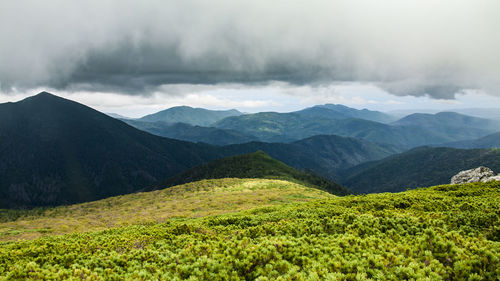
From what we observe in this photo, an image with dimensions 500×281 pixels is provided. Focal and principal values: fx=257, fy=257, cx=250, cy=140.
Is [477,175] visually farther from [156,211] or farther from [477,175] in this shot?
[156,211]

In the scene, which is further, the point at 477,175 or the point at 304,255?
the point at 477,175

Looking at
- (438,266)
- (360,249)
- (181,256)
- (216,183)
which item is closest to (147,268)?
(181,256)

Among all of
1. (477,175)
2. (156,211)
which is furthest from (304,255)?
(477,175)

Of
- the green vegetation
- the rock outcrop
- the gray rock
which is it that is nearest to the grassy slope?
the green vegetation

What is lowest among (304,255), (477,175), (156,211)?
(156,211)

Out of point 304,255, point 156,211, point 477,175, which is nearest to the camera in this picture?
point 304,255

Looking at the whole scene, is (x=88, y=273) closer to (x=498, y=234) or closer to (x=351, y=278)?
(x=351, y=278)

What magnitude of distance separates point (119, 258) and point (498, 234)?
22782 millimetres

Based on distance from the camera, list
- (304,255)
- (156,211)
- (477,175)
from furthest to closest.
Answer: (477,175)
(156,211)
(304,255)

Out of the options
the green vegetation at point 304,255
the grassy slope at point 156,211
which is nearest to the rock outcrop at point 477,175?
the grassy slope at point 156,211

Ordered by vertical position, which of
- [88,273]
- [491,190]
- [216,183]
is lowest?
[216,183]

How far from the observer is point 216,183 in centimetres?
8400

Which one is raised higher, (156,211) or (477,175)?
(477,175)

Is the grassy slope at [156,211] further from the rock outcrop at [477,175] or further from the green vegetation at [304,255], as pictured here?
the rock outcrop at [477,175]
